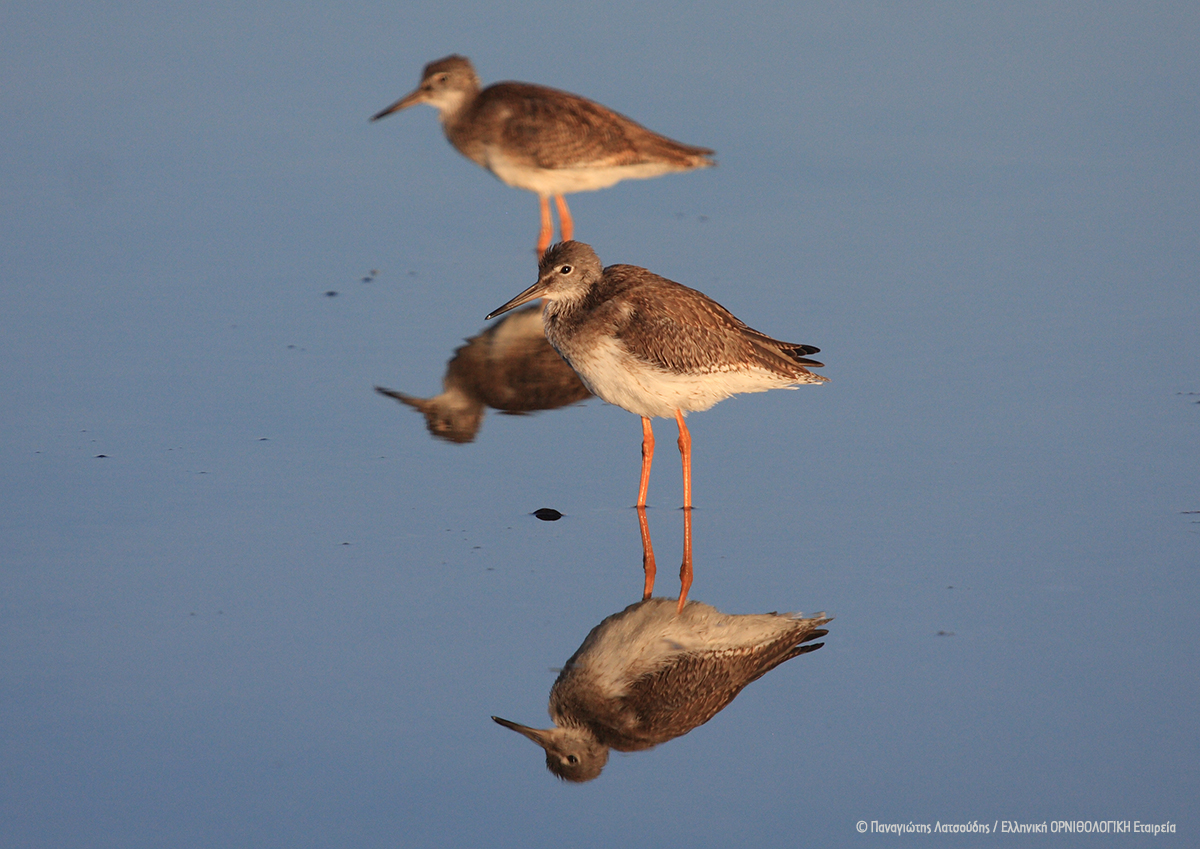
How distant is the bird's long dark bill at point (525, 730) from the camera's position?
629 cm

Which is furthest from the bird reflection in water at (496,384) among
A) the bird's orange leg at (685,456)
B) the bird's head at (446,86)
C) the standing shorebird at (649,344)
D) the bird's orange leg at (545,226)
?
the bird's head at (446,86)

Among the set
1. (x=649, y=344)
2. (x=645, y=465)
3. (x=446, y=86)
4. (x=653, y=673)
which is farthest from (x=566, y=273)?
(x=446, y=86)

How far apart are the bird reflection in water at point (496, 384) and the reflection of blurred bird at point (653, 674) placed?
2.74 meters

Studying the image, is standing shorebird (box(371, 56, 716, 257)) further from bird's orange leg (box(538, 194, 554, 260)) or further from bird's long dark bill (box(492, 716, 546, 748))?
bird's long dark bill (box(492, 716, 546, 748))

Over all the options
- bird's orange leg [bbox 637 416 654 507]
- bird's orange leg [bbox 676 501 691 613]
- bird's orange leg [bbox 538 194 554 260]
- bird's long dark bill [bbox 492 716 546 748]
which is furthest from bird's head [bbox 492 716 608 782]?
bird's orange leg [bbox 538 194 554 260]

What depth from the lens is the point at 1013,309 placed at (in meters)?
11.0

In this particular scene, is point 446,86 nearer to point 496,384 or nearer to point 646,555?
point 496,384

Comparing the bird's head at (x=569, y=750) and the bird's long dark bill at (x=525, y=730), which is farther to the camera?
the bird's long dark bill at (x=525, y=730)

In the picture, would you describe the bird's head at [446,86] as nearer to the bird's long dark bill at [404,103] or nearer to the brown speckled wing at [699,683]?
the bird's long dark bill at [404,103]

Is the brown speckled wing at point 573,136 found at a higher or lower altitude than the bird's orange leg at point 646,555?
higher

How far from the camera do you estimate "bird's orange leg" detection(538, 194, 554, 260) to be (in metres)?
13.1

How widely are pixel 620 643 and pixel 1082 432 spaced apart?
12.3ft

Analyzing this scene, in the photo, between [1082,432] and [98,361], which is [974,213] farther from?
[98,361]

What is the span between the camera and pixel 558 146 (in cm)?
1309
